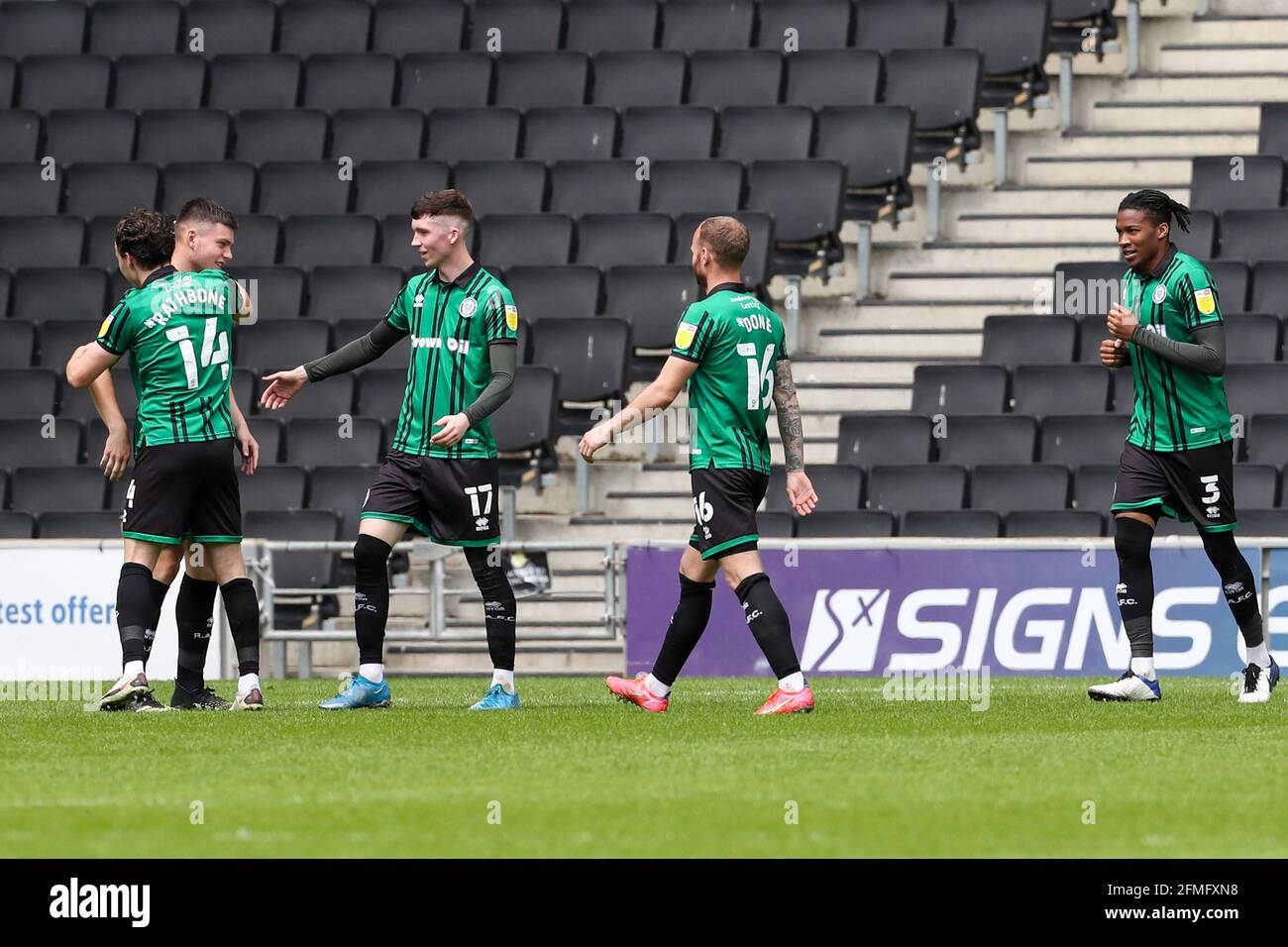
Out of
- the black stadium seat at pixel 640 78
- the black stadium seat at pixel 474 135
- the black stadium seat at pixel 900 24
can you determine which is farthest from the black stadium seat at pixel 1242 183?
the black stadium seat at pixel 474 135

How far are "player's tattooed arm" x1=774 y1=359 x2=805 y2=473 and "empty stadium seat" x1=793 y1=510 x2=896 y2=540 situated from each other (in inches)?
194

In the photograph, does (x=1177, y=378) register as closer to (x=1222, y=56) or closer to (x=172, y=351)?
(x=172, y=351)

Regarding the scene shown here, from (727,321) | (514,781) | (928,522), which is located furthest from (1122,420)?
(514,781)

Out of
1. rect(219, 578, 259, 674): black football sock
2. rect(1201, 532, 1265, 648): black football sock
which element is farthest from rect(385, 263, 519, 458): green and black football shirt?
rect(1201, 532, 1265, 648): black football sock

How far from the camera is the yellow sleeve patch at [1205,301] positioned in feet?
27.0

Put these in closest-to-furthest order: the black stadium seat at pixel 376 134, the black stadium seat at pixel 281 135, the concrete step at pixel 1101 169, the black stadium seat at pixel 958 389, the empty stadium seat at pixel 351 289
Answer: the black stadium seat at pixel 958 389 → the empty stadium seat at pixel 351 289 → the concrete step at pixel 1101 169 → the black stadium seat at pixel 376 134 → the black stadium seat at pixel 281 135

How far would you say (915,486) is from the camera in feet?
43.9

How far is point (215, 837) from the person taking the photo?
479 centimetres

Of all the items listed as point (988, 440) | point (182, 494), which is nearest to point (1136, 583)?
point (182, 494)

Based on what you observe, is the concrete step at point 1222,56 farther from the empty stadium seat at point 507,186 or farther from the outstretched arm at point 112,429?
the outstretched arm at point 112,429

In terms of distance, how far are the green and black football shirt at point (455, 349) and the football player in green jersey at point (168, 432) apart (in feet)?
2.51

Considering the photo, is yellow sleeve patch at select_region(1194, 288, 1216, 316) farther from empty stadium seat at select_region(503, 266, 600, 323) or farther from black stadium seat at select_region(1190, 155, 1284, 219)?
black stadium seat at select_region(1190, 155, 1284, 219)

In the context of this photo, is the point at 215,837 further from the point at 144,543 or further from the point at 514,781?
the point at 144,543

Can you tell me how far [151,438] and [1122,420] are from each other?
7.27 metres
